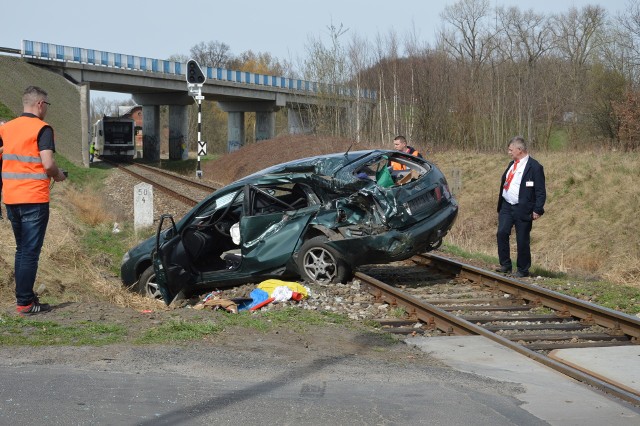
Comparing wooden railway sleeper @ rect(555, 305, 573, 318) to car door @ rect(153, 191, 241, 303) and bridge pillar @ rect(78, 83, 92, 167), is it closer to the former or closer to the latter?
car door @ rect(153, 191, 241, 303)

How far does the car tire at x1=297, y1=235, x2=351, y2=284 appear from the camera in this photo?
10.3 meters

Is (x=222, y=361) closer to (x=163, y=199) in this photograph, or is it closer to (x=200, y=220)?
(x=200, y=220)

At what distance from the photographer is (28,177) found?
25.8 feet

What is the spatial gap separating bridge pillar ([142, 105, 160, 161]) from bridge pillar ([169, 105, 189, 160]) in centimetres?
121

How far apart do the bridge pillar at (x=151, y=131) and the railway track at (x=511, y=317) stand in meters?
61.9

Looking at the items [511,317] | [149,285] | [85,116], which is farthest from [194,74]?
[511,317]

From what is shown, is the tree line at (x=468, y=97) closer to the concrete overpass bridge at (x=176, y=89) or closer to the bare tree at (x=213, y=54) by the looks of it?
the concrete overpass bridge at (x=176, y=89)

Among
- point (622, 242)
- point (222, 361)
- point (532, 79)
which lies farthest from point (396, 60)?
point (222, 361)

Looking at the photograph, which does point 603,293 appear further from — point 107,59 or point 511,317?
point 107,59

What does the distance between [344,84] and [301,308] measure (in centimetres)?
3229

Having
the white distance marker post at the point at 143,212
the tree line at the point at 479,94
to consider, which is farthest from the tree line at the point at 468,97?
the white distance marker post at the point at 143,212

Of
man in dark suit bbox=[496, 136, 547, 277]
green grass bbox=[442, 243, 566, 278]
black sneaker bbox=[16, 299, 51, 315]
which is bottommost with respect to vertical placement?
green grass bbox=[442, 243, 566, 278]

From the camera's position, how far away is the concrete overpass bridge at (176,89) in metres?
46.2

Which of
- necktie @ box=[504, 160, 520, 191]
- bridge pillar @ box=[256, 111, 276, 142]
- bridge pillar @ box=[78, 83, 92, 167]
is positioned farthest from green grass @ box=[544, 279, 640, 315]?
bridge pillar @ box=[256, 111, 276, 142]
